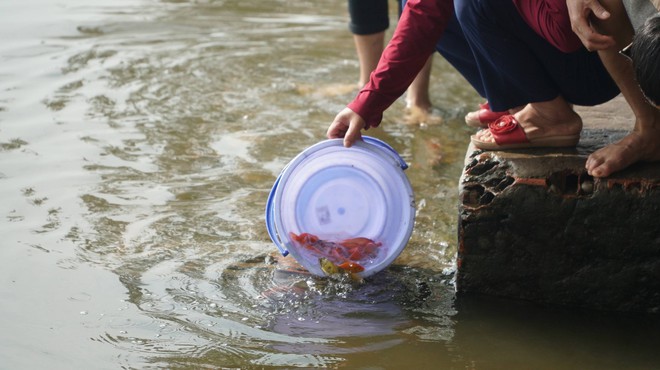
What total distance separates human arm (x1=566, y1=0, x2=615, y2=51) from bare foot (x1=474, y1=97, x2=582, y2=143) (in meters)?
0.37

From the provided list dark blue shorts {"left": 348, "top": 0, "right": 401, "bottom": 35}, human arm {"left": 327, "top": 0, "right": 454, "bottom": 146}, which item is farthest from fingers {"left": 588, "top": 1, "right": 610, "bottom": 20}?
dark blue shorts {"left": 348, "top": 0, "right": 401, "bottom": 35}

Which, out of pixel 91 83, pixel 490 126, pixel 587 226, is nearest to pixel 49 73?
pixel 91 83

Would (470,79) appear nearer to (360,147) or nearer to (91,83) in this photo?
(360,147)

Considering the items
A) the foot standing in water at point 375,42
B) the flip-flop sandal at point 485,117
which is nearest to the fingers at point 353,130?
the flip-flop sandal at point 485,117

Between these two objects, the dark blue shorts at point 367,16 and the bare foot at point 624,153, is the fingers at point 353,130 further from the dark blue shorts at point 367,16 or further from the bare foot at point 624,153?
the dark blue shorts at point 367,16

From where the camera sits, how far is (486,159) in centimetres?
295

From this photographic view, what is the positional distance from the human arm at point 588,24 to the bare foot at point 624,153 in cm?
32

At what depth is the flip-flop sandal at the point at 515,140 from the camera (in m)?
2.99

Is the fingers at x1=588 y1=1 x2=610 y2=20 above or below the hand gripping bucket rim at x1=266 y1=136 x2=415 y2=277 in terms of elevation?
above

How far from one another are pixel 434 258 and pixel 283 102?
1964 mm

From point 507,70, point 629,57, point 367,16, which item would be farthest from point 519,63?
point 367,16

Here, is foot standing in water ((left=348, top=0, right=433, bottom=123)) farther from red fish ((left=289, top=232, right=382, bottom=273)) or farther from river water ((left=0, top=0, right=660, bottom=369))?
red fish ((left=289, top=232, right=382, bottom=273))

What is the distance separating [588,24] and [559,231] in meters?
0.63

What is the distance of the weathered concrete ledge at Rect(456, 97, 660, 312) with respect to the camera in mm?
2785
